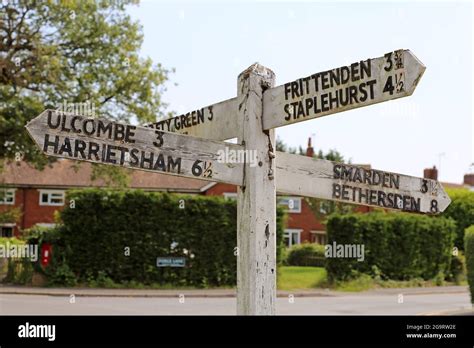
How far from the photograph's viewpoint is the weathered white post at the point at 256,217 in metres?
2.82

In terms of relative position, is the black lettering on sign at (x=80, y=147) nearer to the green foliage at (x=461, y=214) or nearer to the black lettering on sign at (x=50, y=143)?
the black lettering on sign at (x=50, y=143)

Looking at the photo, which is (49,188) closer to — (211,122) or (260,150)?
(211,122)

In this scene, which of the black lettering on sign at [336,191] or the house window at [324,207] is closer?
the black lettering on sign at [336,191]

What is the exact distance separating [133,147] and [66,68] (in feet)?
65.5

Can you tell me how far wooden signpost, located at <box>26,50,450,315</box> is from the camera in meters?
2.58

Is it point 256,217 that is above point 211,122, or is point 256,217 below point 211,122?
below

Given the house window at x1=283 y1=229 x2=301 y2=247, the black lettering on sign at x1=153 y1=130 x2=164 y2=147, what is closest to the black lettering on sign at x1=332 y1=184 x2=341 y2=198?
the black lettering on sign at x1=153 y1=130 x2=164 y2=147

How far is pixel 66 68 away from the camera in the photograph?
70.5ft

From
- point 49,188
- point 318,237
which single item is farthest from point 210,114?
point 318,237

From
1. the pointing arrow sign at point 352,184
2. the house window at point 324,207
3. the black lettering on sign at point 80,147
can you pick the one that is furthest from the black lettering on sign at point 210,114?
the house window at point 324,207

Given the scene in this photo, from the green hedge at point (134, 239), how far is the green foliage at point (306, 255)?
1610cm

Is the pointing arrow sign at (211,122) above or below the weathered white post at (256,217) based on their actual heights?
above
